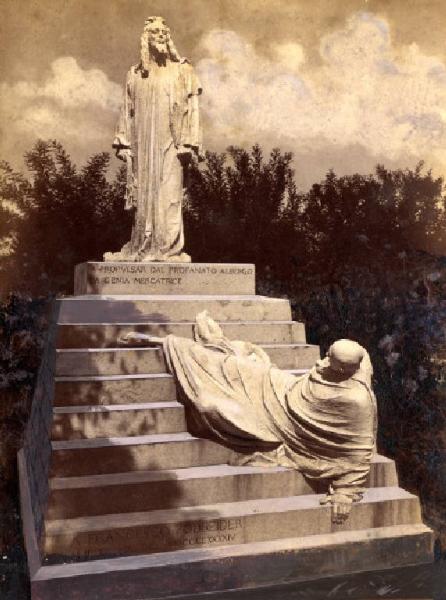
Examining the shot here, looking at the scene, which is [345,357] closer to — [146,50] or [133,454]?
[133,454]

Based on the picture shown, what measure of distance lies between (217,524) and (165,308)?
1.80m

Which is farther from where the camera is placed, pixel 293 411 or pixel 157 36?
pixel 157 36

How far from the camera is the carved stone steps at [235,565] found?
3.27 metres

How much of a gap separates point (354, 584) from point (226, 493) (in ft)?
2.94

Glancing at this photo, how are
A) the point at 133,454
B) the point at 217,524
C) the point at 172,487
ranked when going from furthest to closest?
the point at 133,454 → the point at 172,487 → the point at 217,524

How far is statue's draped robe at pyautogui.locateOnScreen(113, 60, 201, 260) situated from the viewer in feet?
18.2

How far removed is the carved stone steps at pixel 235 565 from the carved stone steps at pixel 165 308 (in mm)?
1840

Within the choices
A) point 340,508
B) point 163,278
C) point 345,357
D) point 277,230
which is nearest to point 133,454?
point 340,508

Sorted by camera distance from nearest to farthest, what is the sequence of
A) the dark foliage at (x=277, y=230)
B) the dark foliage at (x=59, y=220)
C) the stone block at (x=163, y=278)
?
the stone block at (x=163, y=278)
the dark foliage at (x=277, y=230)
the dark foliage at (x=59, y=220)

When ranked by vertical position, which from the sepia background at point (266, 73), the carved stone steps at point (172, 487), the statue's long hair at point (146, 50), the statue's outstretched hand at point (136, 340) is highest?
the sepia background at point (266, 73)

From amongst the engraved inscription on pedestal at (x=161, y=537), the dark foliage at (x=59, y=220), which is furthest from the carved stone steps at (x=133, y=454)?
the dark foliage at (x=59, y=220)

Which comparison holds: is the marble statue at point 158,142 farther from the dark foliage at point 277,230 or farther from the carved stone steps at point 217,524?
the dark foliage at point 277,230

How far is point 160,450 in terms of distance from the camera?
12.8 ft

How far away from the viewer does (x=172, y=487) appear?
375 cm
